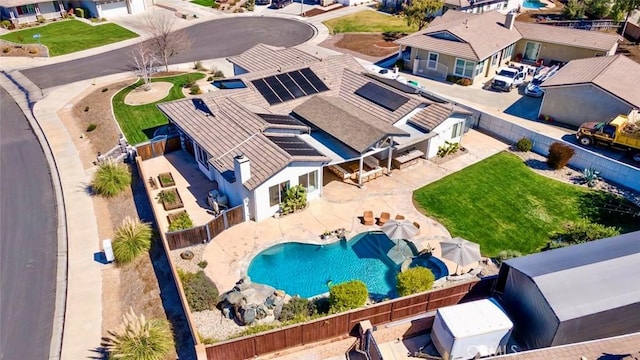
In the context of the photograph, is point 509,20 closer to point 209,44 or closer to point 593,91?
point 593,91

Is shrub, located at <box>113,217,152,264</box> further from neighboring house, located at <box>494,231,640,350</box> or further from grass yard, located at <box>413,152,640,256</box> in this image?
neighboring house, located at <box>494,231,640,350</box>

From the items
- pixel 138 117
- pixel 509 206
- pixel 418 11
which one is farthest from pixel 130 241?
pixel 418 11

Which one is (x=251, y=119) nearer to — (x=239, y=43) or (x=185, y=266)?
(x=185, y=266)

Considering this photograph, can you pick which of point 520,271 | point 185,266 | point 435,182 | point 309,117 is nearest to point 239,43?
point 309,117

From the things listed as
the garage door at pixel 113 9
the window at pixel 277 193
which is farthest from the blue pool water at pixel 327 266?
the garage door at pixel 113 9

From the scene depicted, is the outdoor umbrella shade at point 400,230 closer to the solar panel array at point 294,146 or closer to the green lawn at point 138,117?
the solar panel array at point 294,146
